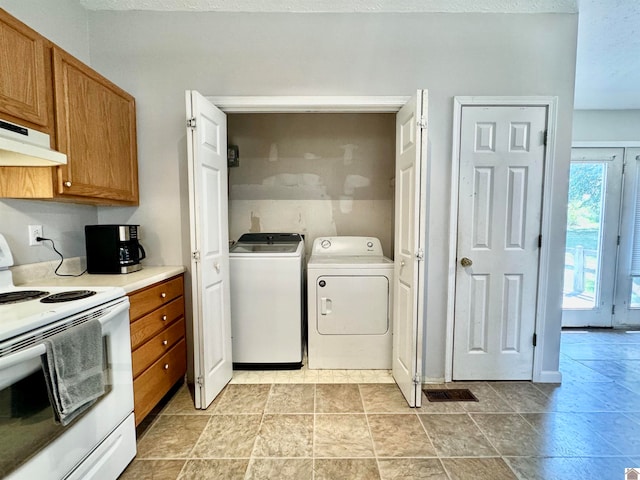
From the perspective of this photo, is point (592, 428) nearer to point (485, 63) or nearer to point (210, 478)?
point (210, 478)

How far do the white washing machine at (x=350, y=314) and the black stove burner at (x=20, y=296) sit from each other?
63.1 inches

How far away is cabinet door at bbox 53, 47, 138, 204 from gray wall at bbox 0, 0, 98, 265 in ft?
1.05

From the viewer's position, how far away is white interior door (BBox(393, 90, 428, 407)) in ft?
5.87

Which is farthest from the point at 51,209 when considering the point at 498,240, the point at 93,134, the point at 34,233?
the point at 498,240

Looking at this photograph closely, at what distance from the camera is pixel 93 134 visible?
67.4 inches

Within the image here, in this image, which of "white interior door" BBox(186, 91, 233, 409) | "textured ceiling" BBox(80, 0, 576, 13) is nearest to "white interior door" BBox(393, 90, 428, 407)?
"textured ceiling" BBox(80, 0, 576, 13)

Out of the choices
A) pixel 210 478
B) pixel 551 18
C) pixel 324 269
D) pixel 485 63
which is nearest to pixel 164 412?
pixel 210 478

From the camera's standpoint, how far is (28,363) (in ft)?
3.14

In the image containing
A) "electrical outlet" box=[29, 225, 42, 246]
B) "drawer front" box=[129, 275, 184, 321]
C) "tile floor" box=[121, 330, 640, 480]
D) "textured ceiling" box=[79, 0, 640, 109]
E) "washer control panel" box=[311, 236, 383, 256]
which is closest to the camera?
"tile floor" box=[121, 330, 640, 480]

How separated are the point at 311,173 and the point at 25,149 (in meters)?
2.17

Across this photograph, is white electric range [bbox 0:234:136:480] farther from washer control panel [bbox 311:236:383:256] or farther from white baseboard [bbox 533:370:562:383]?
white baseboard [bbox 533:370:562:383]

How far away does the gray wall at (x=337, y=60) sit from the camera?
205 cm

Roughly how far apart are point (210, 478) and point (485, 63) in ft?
10.1

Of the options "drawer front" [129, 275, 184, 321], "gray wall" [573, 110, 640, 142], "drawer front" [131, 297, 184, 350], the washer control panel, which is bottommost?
"drawer front" [131, 297, 184, 350]
